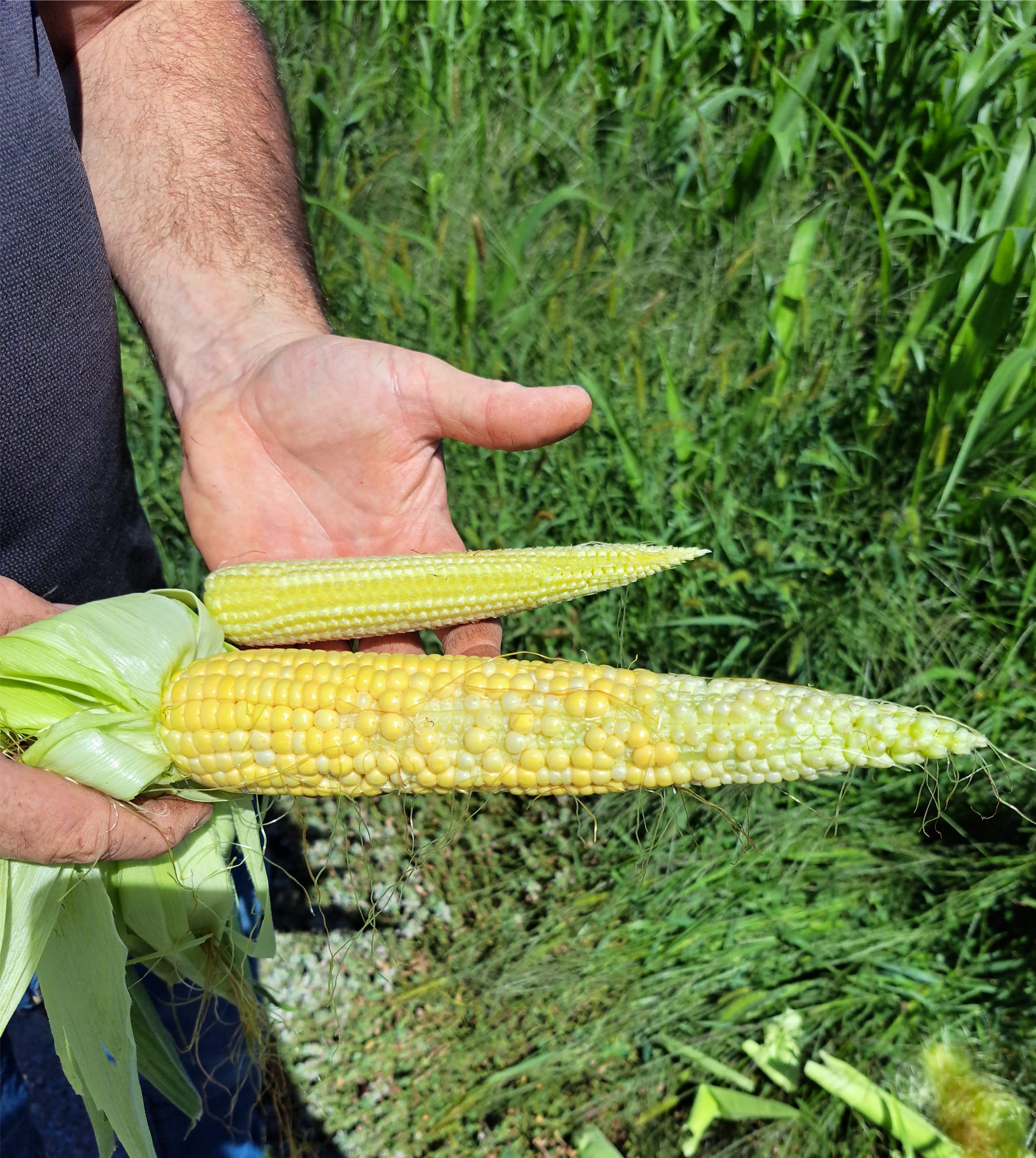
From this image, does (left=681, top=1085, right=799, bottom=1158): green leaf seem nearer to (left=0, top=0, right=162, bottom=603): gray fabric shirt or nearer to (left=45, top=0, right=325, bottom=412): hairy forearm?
(left=0, top=0, right=162, bottom=603): gray fabric shirt

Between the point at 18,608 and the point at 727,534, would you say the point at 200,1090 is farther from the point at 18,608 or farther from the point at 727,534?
the point at 727,534

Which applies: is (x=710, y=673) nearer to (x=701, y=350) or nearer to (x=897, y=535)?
(x=897, y=535)

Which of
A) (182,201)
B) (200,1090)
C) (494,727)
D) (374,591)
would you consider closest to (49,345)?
(182,201)

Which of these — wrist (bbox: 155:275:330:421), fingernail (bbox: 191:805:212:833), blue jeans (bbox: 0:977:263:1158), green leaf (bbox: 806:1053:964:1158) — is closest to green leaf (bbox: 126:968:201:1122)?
blue jeans (bbox: 0:977:263:1158)

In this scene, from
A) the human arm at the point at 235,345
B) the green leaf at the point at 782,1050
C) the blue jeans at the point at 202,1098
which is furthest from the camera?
the green leaf at the point at 782,1050

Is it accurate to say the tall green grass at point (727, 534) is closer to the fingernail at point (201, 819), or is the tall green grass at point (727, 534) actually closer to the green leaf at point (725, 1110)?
the green leaf at point (725, 1110)

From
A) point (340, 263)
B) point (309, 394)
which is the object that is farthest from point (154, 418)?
point (309, 394)

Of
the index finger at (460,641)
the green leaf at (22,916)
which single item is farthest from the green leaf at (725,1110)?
the green leaf at (22,916)
